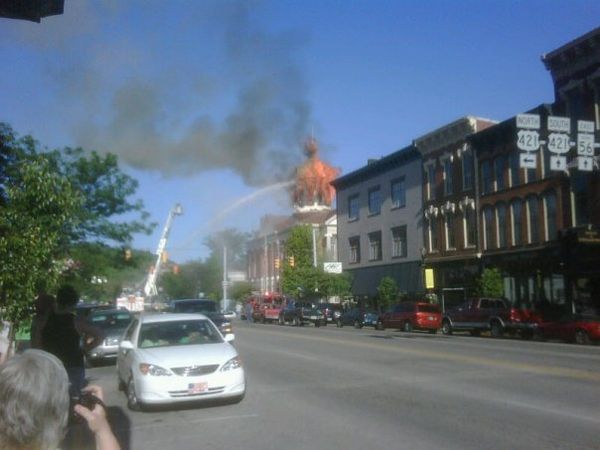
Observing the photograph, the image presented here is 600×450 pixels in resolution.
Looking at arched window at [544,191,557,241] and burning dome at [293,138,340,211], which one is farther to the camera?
burning dome at [293,138,340,211]

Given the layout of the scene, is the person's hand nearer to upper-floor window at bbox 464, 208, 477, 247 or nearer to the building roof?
upper-floor window at bbox 464, 208, 477, 247

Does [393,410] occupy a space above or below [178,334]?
below

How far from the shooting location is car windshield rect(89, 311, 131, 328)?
2120cm

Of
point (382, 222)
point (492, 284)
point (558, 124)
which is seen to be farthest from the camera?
point (382, 222)

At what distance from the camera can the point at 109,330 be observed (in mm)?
20531

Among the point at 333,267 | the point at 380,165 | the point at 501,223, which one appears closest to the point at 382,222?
the point at 380,165

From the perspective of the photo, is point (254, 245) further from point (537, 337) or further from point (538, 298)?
point (537, 337)

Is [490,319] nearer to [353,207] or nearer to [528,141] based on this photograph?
[528,141]

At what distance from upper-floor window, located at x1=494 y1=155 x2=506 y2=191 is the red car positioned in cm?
1142

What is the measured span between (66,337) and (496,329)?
25341 mm

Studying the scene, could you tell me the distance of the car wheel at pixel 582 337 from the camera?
2612cm

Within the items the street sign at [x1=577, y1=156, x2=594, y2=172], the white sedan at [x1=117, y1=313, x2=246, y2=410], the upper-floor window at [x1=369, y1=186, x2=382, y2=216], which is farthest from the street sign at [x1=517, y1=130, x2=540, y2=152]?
the upper-floor window at [x1=369, y1=186, x2=382, y2=216]

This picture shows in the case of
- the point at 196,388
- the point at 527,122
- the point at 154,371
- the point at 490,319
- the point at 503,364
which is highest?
the point at 527,122

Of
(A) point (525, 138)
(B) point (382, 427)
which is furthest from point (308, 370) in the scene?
(A) point (525, 138)
